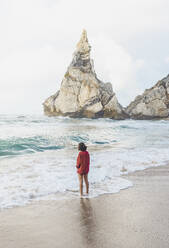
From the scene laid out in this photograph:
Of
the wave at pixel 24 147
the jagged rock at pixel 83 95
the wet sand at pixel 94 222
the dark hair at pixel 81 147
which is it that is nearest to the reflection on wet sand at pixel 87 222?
the wet sand at pixel 94 222

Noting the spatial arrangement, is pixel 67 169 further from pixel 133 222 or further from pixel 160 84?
pixel 160 84

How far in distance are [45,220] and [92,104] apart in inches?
1908

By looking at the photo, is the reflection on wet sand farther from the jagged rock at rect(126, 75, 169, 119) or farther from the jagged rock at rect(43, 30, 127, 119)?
the jagged rock at rect(126, 75, 169, 119)

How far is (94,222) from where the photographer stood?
4.32 metres

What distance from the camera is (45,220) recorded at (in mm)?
4473

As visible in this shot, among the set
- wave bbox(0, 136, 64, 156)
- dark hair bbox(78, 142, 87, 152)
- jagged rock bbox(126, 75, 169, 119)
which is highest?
jagged rock bbox(126, 75, 169, 119)

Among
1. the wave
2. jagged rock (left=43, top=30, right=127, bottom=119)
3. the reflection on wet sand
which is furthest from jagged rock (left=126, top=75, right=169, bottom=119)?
the reflection on wet sand

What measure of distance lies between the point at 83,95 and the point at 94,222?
49.3 meters

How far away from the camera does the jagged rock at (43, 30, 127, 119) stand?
52500 mm

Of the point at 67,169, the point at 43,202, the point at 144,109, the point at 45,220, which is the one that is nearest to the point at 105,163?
the point at 67,169

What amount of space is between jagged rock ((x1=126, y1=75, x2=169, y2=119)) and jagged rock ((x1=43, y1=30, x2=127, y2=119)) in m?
3.38

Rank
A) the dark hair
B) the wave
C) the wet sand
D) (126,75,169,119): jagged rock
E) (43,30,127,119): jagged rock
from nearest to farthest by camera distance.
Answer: the wet sand < the dark hair < the wave < (43,30,127,119): jagged rock < (126,75,169,119): jagged rock

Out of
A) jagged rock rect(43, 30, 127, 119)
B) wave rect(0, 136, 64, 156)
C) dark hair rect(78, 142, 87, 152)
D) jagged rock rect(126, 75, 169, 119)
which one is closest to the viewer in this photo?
dark hair rect(78, 142, 87, 152)

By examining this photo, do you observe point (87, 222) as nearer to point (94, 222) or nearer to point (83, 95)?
point (94, 222)
